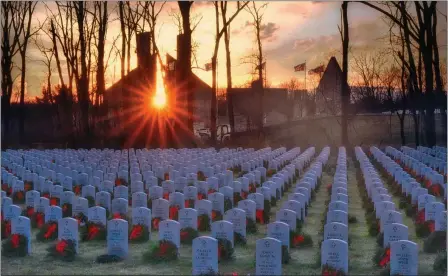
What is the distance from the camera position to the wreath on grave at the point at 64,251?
845cm

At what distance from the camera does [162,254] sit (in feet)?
27.3

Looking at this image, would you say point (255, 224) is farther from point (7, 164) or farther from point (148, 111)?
point (148, 111)

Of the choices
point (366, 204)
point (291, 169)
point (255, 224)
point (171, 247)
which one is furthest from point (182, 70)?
point (171, 247)

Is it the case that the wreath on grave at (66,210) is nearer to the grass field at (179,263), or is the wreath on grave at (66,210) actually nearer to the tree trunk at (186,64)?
the grass field at (179,263)

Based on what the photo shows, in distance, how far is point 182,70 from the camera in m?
27.6

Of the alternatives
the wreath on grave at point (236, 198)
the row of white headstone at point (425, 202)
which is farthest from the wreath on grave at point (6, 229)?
the row of white headstone at point (425, 202)

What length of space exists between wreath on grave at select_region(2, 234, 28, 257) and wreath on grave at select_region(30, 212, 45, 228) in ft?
5.91

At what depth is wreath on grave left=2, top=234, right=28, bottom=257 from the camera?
8760mm

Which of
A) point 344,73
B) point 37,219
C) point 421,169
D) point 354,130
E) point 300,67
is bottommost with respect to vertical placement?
point 37,219

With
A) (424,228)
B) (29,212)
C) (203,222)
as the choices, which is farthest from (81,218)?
(424,228)

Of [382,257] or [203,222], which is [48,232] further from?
[382,257]

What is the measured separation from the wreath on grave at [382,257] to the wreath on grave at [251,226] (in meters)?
2.27

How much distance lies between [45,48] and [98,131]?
7710 mm

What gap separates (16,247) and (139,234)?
5.51ft
